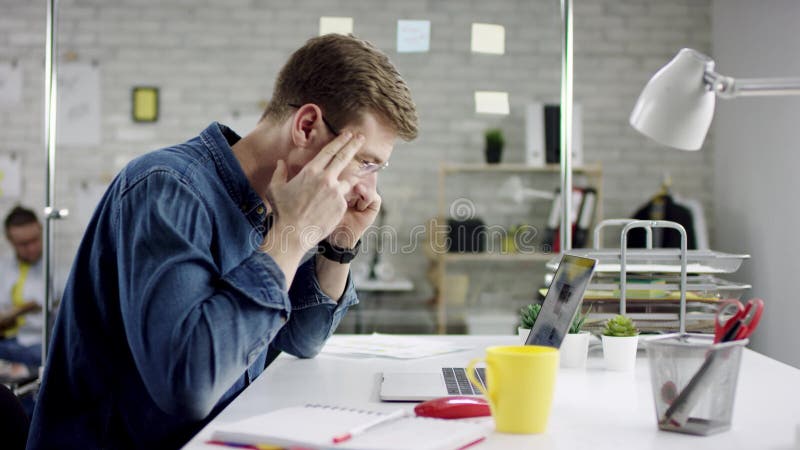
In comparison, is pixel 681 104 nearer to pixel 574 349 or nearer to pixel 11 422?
pixel 574 349

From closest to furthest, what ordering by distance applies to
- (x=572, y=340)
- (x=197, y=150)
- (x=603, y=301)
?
1. (x=197, y=150)
2. (x=572, y=340)
3. (x=603, y=301)

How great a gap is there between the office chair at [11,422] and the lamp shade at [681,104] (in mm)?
1034

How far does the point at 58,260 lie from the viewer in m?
2.66

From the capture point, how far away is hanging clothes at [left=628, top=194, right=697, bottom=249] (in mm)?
4105

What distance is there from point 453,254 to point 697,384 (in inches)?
83.9

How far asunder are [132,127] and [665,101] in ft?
7.53

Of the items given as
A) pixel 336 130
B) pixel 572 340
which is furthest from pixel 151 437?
pixel 572 340

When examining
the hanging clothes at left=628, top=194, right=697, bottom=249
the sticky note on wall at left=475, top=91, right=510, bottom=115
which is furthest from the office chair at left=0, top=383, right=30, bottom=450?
the hanging clothes at left=628, top=194, right=697, bottom=249

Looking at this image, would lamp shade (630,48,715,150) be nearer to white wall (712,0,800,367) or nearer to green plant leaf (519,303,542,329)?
green plant leaf (519,303,542,329)

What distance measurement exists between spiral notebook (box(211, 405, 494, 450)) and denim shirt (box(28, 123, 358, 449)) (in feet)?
0.46

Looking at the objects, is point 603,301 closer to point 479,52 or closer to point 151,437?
point 151,437

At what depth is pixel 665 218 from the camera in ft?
13.7

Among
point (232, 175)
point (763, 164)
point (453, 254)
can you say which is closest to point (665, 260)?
point (232, 175)

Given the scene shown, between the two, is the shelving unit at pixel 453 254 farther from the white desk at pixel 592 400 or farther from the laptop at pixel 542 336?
the laptop at pixel 542 336
